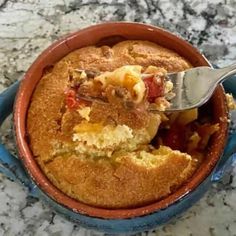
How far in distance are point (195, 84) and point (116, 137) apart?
6.1 inches

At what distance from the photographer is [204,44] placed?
129 centimetres

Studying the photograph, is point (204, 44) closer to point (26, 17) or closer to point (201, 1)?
point (201, 1)

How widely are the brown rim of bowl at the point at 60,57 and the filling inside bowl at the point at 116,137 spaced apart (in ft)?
0.04

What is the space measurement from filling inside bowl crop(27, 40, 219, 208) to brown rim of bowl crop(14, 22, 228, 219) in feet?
0.04

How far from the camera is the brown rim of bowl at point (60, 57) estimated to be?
95 centimetres

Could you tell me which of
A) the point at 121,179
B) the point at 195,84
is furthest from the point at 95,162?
the point at 195,84

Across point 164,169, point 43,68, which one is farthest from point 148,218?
point 43,68

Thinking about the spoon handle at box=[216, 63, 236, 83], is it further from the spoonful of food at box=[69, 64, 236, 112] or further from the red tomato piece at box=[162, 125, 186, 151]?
the red tomato piece at box=[162, 125, 186, 151]

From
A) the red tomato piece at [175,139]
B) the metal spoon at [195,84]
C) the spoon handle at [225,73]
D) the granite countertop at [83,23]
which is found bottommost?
the granite countertop at [83,23]

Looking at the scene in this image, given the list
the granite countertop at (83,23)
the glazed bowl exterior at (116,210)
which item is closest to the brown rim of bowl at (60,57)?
the glazed bowl exterior at (116,210)

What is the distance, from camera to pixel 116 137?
95 centimetres

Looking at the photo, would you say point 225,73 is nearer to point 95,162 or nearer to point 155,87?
point 155,87

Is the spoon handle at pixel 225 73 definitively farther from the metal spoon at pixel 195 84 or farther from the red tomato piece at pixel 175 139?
the red tomato piece at pixel 175 139

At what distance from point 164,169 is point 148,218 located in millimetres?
86
